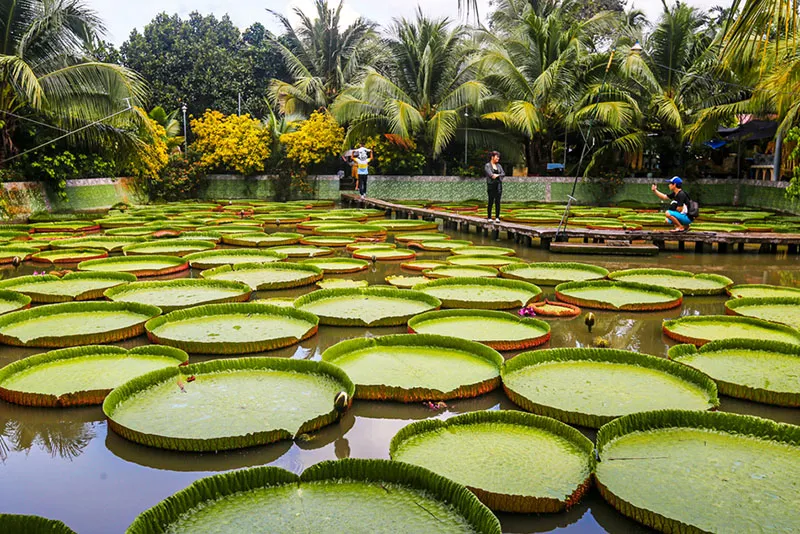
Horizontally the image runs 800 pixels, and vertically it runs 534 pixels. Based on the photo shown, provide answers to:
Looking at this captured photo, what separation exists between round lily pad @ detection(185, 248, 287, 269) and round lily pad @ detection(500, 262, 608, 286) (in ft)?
9.10

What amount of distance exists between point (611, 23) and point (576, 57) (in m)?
1.90

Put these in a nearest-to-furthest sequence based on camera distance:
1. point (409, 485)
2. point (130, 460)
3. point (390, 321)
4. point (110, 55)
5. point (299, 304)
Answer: point (409, 485) → point (130, 460) → point (390, 321) → point (299, 304) → point (110, 55)

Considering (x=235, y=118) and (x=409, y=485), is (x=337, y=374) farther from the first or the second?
(x=235, y=118)

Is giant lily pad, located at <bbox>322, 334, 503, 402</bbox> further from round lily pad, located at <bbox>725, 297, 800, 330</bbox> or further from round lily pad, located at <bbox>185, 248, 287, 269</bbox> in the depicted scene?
round lily pad, located at <bbox>185, 248, 287, 269</bbox>

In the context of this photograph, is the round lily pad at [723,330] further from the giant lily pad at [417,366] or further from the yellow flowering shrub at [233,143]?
the yellow flowering shrub at [233,143]

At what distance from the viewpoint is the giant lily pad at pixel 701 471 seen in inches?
87.0

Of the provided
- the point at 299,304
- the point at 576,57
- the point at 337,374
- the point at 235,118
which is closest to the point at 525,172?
the point at 576,57

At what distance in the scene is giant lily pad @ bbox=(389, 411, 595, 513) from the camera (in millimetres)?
2367

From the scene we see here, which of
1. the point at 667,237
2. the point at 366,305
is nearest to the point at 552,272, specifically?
the point at 366,305

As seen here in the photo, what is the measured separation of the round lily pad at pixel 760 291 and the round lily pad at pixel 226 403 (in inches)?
166

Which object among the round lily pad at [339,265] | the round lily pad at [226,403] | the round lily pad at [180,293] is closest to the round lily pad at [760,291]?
the round lily pad at [339,265]

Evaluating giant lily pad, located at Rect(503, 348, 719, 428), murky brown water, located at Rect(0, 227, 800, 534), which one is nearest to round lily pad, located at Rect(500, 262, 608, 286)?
giant lily pad, located at Rect(503, 348, 719, 428)

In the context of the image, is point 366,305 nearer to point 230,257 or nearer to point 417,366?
point 417,366

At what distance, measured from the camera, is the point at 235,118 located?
60.7 ft
